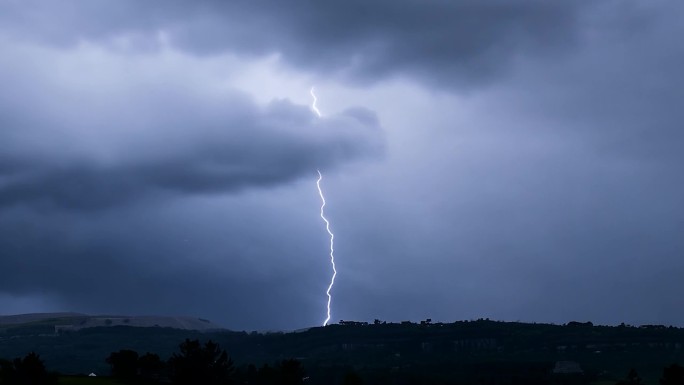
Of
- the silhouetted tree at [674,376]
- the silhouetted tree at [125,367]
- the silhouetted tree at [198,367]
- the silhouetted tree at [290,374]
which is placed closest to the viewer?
the silhouetted tree at [674,376]

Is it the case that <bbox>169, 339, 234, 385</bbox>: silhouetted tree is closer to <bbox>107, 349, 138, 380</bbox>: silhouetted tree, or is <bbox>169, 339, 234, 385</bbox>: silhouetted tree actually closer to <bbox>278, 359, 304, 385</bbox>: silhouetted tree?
<bbox>107, 349, 138, 380</bbox>: silhouetted tree

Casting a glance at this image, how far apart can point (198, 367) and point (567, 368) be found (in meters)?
102

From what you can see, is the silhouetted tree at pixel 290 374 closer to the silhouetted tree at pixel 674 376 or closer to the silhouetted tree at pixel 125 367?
the silhouetted tree at pixel 125 367

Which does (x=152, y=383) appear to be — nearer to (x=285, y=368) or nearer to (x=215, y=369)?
(x=215, y=369)

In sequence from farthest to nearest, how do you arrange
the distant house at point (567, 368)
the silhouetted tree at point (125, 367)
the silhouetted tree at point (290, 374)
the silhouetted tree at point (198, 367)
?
the distant house at point (567, 368)
the silhouetted tree at point (290, 374)
the silhouetted tree at point (125, 367)
the silhouetted tree at point (198, 367)

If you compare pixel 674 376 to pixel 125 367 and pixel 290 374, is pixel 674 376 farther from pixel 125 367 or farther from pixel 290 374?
pixel 125 367

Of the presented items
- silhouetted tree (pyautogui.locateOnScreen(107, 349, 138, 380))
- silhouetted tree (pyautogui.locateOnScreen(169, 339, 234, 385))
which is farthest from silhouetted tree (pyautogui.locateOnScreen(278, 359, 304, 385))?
silhouetted tree (pyautogui.locateOnScreen(107, 349, 138, 380))

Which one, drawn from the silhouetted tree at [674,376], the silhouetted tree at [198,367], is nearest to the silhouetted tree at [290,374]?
the silhouetted tree at [198,367]

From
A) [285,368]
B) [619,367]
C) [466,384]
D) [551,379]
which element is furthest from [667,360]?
[285,368]

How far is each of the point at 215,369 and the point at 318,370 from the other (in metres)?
91.3

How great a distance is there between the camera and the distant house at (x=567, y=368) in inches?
6909

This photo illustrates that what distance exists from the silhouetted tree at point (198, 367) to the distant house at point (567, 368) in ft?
287

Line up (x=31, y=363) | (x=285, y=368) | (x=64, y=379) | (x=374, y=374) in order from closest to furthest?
1. (x=31, y=363)
2. (x=64, y=379)
3. (x=285, y=368)
4. (x=374, y=374)

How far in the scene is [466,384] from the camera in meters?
155
